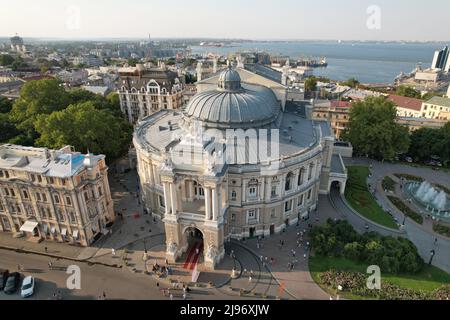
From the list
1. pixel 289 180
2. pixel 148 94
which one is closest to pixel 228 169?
pixel 289 180

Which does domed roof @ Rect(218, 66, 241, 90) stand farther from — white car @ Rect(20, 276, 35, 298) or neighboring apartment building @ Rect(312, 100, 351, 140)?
neighboring apartment building @ Rect(312, 100, 351, 140)

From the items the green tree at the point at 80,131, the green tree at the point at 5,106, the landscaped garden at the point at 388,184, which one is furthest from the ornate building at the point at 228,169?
the green tree at the point at 5,106

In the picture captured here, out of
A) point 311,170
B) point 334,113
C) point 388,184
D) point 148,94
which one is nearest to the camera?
point 311,170

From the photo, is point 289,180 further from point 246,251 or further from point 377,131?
point 377,131

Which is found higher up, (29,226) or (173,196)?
(173,196)

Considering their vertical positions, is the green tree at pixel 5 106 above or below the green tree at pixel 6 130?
above

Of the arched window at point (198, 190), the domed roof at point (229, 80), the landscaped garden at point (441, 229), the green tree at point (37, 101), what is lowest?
the landscaped garden at point (441, 229)

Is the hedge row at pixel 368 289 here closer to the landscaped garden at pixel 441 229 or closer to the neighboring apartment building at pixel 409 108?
the landscaped garden at pixel 441 229

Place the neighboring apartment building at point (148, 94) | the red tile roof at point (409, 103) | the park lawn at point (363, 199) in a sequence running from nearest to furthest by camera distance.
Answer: the park lawn at point (363, 199) < the neighboring apartment building at point (148, 94) < the red tile roof at point (409, 103)

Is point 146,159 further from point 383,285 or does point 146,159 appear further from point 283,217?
point 383,285
